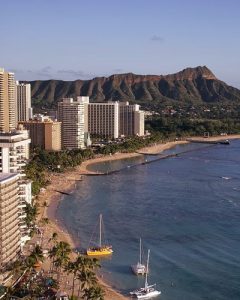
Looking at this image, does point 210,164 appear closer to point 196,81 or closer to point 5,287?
point 5,287

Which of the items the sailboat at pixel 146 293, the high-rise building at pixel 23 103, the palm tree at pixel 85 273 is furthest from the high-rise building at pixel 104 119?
the palm tree at pixel 85 273

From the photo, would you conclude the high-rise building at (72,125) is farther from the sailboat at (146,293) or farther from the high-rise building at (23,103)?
the sailboat at (146,293)

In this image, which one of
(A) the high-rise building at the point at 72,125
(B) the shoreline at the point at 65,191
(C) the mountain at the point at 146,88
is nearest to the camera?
(B) the shoreline at the point at 65,191

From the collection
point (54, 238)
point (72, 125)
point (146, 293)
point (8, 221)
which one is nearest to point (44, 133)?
point (72, 125)

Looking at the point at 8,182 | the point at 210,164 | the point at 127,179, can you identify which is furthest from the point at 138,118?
the point at 8,182

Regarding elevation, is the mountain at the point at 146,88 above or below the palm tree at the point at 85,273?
above

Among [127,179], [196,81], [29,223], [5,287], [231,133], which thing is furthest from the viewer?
[196,81]

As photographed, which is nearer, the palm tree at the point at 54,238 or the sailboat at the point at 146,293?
the sailboat at the point at 146,293
